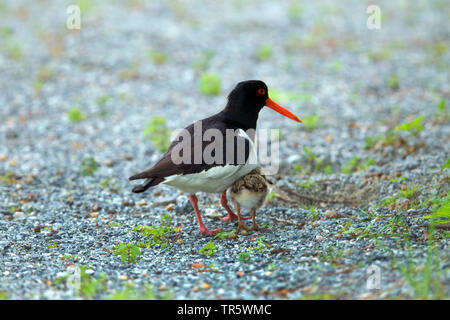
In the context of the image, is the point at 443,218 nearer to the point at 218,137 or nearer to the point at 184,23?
the point at 218,137

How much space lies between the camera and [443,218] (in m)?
5.07

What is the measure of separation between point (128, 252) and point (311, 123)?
4.85 m

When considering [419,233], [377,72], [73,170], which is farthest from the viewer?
[377,72]

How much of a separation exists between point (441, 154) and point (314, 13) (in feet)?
30.7

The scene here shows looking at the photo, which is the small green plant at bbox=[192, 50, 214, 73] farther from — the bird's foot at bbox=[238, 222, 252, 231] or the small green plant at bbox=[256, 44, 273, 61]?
the bird's foot at bbox=[238, 222, 252, 231]

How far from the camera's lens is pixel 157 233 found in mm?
5551

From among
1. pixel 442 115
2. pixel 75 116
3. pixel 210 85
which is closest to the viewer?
pixel 442 115

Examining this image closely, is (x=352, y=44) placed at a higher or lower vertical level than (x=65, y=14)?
lower

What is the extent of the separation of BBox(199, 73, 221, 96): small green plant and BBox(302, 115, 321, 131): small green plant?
217 cm

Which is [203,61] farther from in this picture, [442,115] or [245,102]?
[245,102]

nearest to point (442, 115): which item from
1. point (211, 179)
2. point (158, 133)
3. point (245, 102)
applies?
point (245, 102)

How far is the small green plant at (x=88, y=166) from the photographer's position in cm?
770

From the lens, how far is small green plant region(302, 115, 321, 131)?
356 inches
